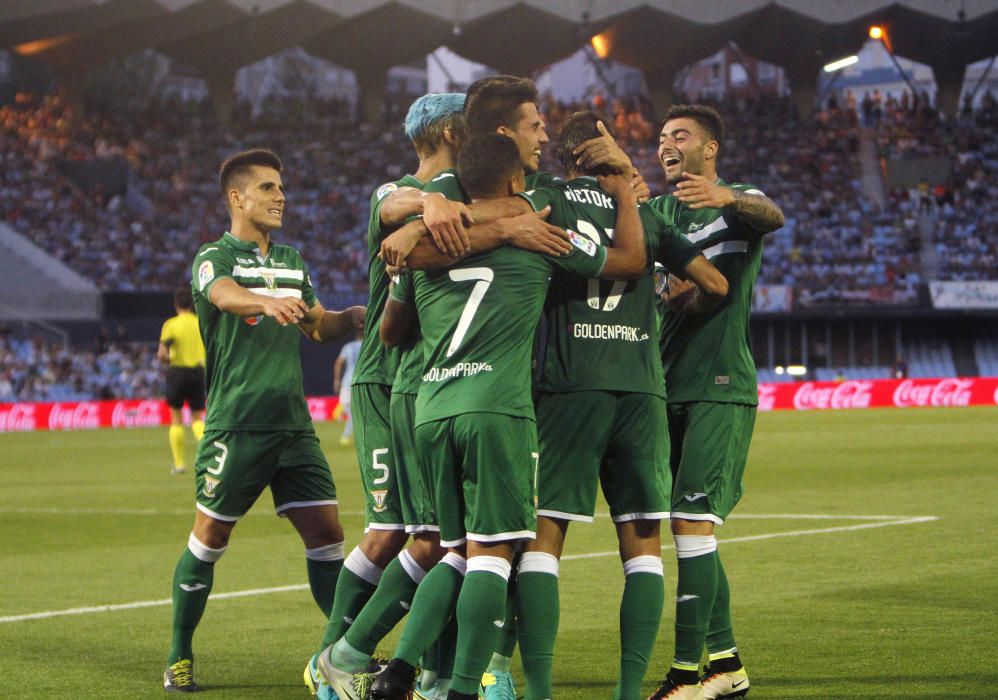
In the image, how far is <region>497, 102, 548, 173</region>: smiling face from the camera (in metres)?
5.39

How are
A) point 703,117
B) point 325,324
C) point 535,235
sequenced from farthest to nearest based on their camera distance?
1. point 325,324
2. point 703,117
3. point 535,235

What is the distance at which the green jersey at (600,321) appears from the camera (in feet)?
18.5

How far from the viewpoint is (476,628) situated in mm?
5184

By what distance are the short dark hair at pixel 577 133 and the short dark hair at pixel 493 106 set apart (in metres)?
0.50

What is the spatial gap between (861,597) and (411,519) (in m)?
3.84

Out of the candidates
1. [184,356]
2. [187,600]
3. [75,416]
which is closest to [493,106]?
[187,600]

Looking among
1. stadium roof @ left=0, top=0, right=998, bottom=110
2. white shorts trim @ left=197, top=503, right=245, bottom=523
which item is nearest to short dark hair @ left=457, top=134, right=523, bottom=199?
white shorts trim @ left=197, top=503, right=245, bottom=523

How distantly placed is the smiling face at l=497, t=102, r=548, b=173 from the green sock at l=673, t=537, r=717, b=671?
6.04 feet

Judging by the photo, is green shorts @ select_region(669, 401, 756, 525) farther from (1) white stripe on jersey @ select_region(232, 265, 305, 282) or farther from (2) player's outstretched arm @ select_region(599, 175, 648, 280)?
(1) white stripe on jersey @ select_region(232, 265, 305, 282)

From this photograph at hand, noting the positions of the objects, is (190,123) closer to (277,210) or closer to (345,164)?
(345,164)

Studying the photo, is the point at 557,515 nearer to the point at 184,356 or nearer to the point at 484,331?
the point at 484,331

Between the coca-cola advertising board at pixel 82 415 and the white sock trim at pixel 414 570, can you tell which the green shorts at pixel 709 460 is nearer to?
the white sock trim at pixel 414 570

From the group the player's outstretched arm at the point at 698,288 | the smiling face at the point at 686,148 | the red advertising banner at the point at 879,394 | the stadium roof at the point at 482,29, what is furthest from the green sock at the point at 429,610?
the stadium roof at the point at 482,29

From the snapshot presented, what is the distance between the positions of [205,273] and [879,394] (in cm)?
3587
